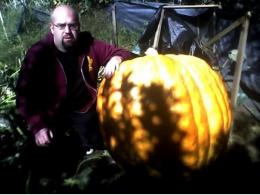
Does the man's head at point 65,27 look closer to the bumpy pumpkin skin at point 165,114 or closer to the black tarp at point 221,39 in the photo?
the bumpy pumpkin skin at point 165,114

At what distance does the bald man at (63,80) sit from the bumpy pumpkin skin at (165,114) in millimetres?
501

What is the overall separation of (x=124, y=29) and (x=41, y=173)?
11.8m

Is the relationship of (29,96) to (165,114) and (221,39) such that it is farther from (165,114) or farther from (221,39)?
(221,39)

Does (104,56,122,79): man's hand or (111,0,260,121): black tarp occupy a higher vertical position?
(104,56,122,79): man's hand

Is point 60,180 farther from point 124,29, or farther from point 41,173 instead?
point 124,29

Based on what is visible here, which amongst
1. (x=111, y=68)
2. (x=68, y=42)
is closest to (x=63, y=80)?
(x=68, y=42)

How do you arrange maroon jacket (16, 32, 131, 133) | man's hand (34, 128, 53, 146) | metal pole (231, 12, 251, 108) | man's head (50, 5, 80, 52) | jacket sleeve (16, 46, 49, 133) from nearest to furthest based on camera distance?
1. man's hand (34, 128, 53, 146)
2. jacket sleeve (16, 46, 49, 133)
3. maroon jacket (16, 32, 131, 133)
4. man's head (50, 5, 80, 52)
5. metal pole (231, 12, 251, 108)

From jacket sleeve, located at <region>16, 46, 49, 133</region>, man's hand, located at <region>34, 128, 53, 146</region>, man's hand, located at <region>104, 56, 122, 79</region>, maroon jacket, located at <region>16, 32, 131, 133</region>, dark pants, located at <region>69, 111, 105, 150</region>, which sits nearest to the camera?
man's hand, located at <region>104, 56, 122, 79</region>

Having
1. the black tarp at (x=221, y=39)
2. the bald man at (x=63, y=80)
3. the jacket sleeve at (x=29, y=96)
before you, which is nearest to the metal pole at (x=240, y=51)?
the black tarp at (x=221, y=39)

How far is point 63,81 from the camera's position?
3875 mm

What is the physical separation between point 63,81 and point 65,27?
499mm

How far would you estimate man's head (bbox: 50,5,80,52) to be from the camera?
12.4ft

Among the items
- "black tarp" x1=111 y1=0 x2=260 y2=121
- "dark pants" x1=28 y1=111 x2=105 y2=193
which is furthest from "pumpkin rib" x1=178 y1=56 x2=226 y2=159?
"black tarp" x1=111 y1=0 x2=260 y2=121

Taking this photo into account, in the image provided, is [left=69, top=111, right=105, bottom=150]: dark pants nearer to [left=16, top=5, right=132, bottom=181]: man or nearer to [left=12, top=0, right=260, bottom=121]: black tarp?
[left=16, top=5, right=132, bottom=181]: man
